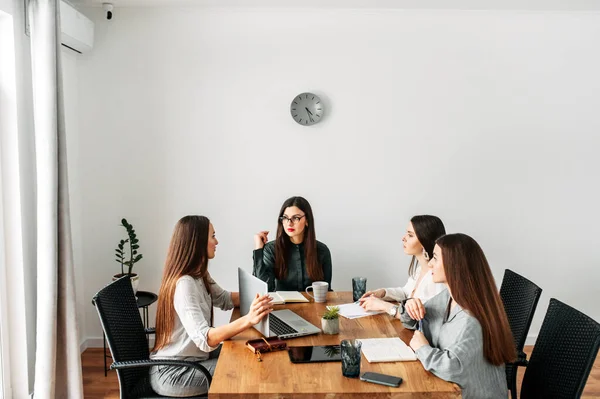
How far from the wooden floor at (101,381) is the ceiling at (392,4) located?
2555mm

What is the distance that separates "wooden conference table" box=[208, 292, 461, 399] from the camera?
181 cm

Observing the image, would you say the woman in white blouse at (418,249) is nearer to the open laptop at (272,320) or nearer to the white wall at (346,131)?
the open laptop at (272,320)

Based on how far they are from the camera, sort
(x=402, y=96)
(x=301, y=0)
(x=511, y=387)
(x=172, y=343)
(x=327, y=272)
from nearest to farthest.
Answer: (x=172, y=343) < (x=511, y=387) < (x=327, y=272) < (x=301, y=0) < (x=402, y=96)

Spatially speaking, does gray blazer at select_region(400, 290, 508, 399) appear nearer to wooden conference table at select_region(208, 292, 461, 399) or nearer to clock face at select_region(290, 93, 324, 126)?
wooden conference table at select_region(208, 292, 461, 399)

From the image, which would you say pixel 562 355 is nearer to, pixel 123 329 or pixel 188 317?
pixel 188 317

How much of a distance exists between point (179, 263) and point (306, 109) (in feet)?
6.66

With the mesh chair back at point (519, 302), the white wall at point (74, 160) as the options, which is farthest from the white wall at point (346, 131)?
the mesh chair back at point (519, 302)

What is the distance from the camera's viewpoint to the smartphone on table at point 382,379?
184cm

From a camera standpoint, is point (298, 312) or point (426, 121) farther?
point (426, 121)

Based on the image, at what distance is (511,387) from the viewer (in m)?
2.61

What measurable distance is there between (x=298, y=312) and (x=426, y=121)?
2.09 metres

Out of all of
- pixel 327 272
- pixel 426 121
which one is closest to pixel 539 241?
pixel 426 121

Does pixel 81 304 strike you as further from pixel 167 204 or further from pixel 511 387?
pixel 511 387

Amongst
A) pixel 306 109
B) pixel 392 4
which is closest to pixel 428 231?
pixel 306 109
